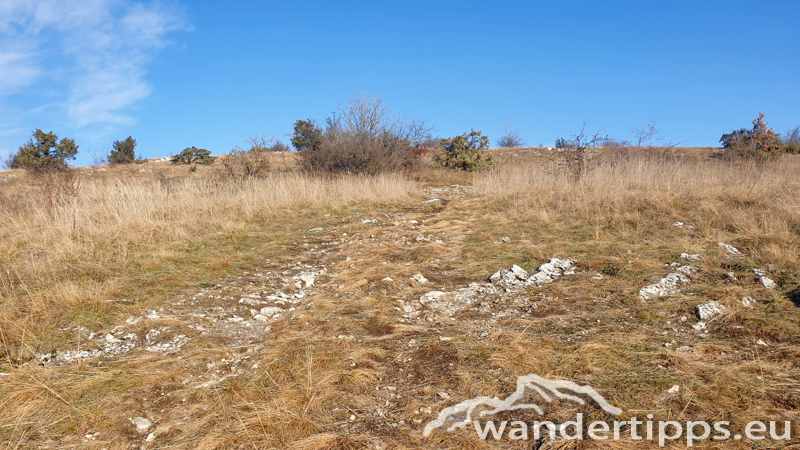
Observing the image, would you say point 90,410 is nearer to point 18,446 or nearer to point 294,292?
point 18,446

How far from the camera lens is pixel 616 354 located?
9.30 feet

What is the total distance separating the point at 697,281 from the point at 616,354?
1.90 meters

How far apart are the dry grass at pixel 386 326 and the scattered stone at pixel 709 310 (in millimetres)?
63

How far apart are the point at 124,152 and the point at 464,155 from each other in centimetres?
1949

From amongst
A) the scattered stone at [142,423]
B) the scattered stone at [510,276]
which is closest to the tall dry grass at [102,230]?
the scattered stone at [142,423]

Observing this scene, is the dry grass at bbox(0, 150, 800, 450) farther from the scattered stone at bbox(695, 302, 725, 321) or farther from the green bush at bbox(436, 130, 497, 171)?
the green bush at bbox(436, 130, 497, 171)

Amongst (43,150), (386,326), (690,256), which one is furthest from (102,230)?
(43,150)

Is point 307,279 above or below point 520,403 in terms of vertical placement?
above

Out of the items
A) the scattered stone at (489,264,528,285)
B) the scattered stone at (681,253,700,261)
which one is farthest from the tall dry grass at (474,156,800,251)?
the scattered stone at (489,264,528,285)

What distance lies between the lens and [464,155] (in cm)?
1806

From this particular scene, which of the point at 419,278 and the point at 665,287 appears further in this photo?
the point at 419,278

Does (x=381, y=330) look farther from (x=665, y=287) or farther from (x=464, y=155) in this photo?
(x=464, y=155)

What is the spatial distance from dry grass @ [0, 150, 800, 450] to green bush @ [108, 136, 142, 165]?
1847 centimetres

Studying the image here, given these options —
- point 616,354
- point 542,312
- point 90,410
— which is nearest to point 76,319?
point 90,410
